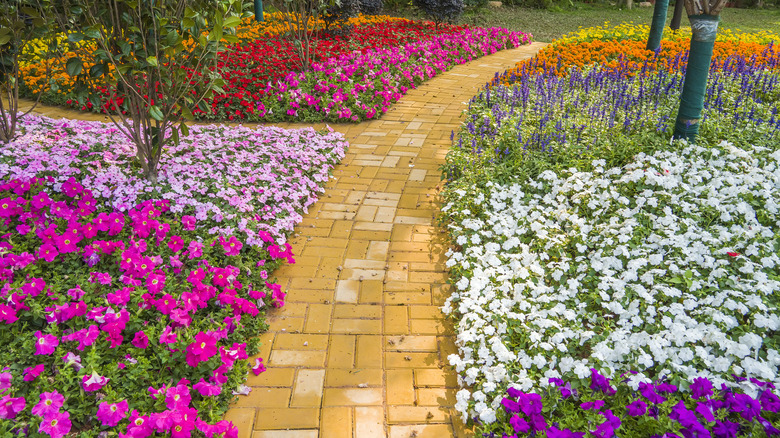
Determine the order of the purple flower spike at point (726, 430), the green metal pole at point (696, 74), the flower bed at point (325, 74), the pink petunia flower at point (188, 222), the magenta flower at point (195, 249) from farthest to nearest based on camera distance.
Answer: the flower bed at point (325, 74) < the green metal pole at point (696, 74) < the pink petunia flower at point (188, 222) < the magenta flower at point (195, 249) < the purple flower spike at point (726, 430)

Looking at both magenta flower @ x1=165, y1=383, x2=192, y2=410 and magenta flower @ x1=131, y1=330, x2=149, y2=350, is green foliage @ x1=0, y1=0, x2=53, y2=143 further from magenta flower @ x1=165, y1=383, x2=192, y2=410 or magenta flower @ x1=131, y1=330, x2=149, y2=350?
magenta flower @ x1=165, y1=383, x2=192, y2=410

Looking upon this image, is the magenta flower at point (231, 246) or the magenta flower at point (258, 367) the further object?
the magenta flower at point (231, 246)

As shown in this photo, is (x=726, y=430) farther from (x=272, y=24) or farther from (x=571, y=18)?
(x=571, y=18)

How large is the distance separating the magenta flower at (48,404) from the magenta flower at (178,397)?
385 mm

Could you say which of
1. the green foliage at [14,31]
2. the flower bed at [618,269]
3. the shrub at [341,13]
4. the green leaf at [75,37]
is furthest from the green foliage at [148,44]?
the shrub at [341,13]

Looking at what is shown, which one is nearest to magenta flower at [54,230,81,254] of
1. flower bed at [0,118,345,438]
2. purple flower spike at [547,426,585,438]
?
flower bed at [0,118,345,438]

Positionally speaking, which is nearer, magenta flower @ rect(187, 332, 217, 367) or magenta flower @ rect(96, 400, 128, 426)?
magenta flower @ rect(96, 400, 128, 426)

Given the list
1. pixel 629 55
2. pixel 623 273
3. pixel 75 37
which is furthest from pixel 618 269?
pixel 629 55

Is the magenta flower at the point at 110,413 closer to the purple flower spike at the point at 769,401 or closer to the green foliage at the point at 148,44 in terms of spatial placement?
the green foliage at the point at 148,44

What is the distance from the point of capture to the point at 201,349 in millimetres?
2295

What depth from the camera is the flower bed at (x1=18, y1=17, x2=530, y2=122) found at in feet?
19.1

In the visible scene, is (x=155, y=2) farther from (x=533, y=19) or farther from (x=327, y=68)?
(x=533, y=19)

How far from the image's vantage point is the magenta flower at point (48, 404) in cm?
197

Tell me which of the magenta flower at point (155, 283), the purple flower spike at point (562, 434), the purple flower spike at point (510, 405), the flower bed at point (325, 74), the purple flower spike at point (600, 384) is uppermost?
the flower bed at point (325, 74)
